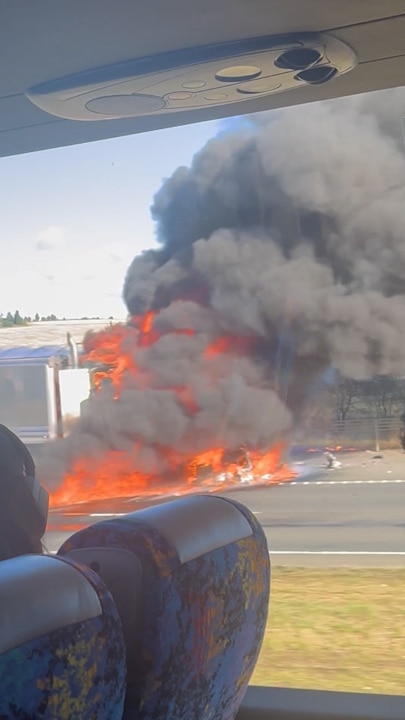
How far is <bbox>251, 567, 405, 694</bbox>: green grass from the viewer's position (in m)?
2.67

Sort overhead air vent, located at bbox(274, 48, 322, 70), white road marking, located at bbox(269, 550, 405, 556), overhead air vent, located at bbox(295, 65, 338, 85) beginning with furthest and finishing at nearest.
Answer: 1. white road marking, located at bbox(269, 550, 405, 556)
2. overhead air vent, located at bbox(295, 65, 338, 85)
3. overhead air vent, located at bbox(274, 48, 322, 70)

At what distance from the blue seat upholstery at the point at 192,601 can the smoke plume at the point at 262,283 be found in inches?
72.5

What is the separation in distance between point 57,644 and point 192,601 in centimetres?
35

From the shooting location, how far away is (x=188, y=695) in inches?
49.8

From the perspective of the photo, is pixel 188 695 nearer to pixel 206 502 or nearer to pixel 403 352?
pixel 206 502

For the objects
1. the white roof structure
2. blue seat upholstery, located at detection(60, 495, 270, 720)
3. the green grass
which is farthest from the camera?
the white roof structure

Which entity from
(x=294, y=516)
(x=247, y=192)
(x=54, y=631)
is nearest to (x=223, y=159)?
(x=247, y=192)

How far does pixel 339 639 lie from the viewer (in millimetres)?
2754

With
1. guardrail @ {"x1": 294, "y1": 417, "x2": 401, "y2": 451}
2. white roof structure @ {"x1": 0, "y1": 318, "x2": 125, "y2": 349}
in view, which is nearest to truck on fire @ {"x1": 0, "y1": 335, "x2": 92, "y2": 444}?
white roof structure @ {"x1": 0, "y1": 318, "x2": 125, "y2": 349}

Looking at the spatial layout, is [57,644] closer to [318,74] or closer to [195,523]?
[195,523]

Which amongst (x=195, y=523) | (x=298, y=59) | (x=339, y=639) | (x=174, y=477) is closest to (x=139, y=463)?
(x=174, y=477)

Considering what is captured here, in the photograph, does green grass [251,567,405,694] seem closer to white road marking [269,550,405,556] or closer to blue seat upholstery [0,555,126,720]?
white road marking [269,550,405,556]

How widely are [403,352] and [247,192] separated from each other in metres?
0.84

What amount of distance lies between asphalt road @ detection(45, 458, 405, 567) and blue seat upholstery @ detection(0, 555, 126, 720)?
75.2 inches
